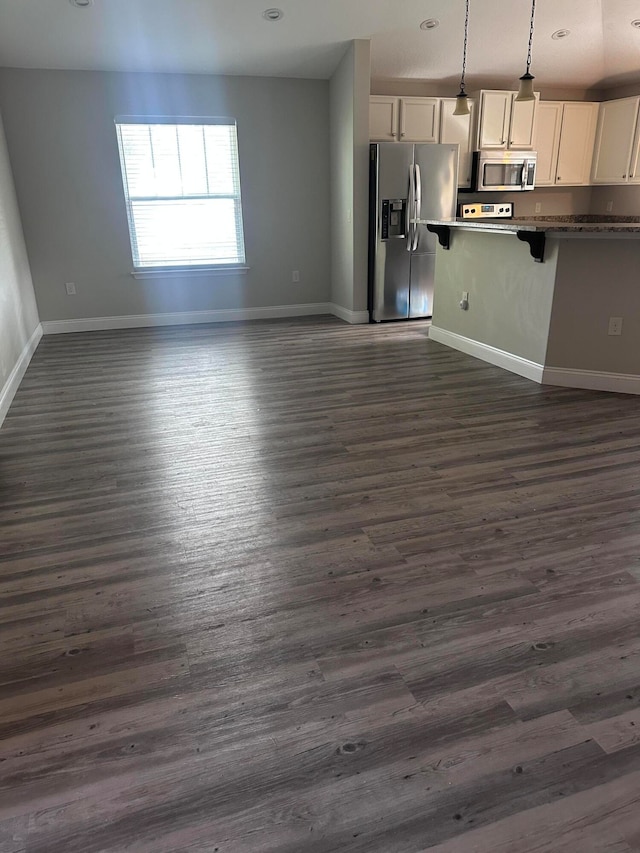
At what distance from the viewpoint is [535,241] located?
3.96 meters

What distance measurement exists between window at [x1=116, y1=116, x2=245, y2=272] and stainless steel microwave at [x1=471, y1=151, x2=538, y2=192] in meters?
2.70

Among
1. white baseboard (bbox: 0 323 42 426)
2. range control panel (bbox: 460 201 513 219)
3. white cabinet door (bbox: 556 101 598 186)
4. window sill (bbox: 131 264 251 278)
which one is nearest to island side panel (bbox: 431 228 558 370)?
range control panel (bbox: 460 201 513 219)

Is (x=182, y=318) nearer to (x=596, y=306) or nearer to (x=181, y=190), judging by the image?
(x=181, y=190)

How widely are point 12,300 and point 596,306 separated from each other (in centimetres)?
446

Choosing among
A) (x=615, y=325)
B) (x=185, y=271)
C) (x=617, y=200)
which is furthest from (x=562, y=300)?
(x=617, y=200)

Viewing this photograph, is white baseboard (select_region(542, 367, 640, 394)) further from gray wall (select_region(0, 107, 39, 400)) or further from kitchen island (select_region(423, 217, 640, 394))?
gray wall (select_region(0, 107, 39, 400))

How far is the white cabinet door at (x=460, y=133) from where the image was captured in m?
6.38

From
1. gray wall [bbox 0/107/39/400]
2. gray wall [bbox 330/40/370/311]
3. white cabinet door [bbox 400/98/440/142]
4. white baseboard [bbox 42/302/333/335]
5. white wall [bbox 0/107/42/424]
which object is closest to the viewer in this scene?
white wall [bbox 0/107/42/424]

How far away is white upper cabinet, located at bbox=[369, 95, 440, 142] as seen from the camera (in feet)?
20.2

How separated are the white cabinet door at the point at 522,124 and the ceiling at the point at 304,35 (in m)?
0.43

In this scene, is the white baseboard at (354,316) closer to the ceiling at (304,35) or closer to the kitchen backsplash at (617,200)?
the ceiling at (304,35)

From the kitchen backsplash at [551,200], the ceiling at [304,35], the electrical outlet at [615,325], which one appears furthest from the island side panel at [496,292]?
the kitchen backsplash at [551,200]

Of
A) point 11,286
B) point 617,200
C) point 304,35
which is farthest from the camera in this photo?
point 617,200

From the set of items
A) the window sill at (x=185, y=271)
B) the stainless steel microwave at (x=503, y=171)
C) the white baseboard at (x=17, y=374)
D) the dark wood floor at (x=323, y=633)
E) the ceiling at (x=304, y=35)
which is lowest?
the dark wood floor at (x=323, y=633)
